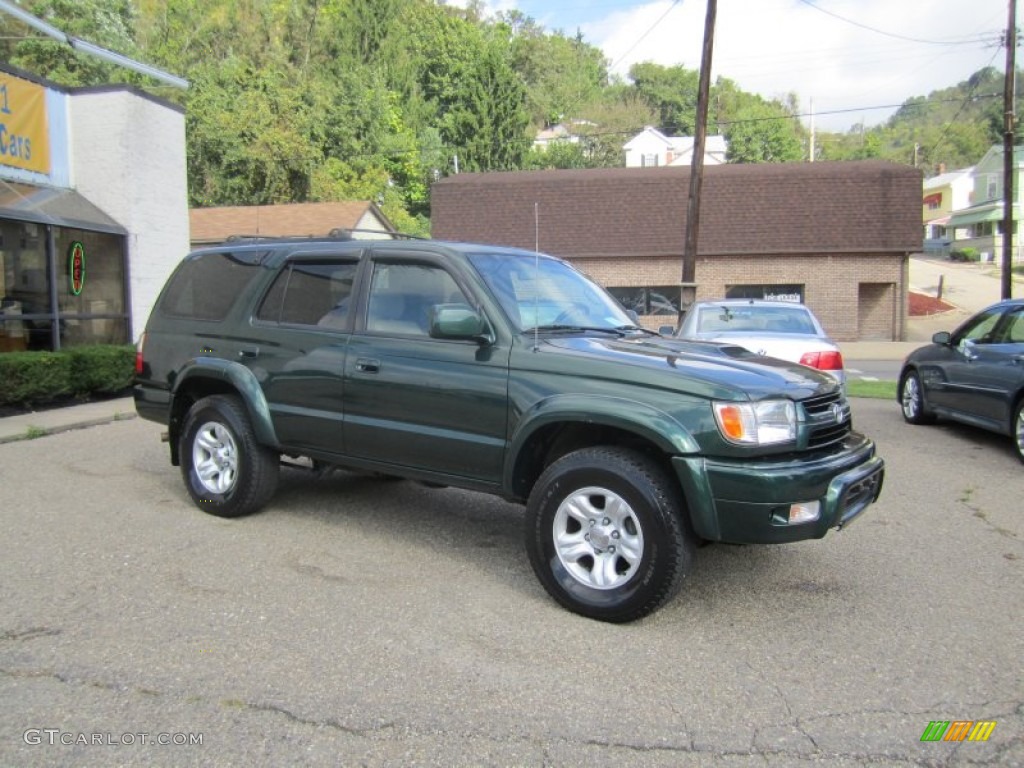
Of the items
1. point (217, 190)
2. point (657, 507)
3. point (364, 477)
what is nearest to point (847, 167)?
point (217, 190)

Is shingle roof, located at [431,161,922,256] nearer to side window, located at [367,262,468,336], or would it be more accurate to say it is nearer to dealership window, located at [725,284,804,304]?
dealership window, located at [725,284,804,304]

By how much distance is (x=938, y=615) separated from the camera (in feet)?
13.7

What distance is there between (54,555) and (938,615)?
16.6 feet

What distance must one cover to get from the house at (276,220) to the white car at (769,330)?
1787cm

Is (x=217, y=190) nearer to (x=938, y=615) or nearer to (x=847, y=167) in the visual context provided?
(x=847, y=167)

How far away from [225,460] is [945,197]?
3403 inches

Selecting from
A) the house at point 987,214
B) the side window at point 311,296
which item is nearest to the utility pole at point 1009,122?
the side window at point 311,296

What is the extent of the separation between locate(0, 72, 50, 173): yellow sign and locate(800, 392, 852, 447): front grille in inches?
504

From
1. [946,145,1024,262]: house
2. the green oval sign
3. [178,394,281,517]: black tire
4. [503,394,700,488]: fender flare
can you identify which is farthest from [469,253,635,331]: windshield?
[946,145,1024,262]: house

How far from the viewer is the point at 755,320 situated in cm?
914

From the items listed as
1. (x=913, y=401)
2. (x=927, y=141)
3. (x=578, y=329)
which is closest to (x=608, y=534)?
(x=578, y=329)

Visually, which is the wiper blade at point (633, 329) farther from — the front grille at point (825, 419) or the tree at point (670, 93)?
the tree at point (670, 93)

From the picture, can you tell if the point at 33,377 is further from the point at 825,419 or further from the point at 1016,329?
the point at 1016,329

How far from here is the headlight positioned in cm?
377
